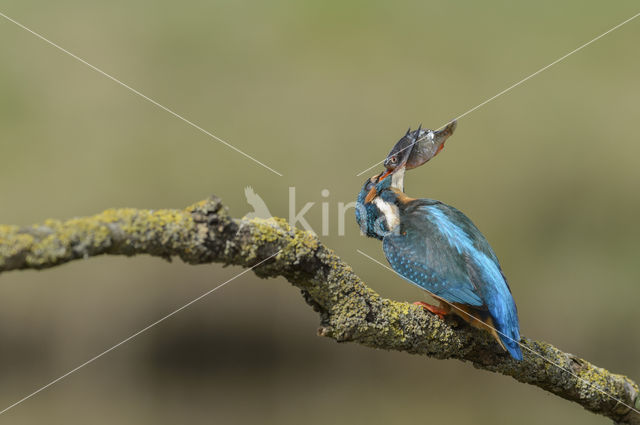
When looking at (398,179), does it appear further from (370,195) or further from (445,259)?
(445,259)

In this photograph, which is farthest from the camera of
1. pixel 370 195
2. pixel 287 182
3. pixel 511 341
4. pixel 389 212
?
pixel 287 182

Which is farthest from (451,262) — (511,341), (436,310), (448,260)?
(511,341)

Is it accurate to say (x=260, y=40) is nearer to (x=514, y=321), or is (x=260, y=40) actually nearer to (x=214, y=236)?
(x=514, y=321)

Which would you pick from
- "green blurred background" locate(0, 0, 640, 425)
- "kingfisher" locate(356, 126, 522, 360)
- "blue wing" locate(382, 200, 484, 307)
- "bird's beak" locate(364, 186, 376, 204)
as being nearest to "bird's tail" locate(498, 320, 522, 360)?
"kingfisher" locate(356, 126, 522, 360)

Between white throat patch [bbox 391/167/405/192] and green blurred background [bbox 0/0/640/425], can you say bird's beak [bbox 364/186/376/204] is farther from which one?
green blurred background [bbox 0/0/640/425]

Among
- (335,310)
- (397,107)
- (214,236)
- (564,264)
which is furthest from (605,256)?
(214,236)

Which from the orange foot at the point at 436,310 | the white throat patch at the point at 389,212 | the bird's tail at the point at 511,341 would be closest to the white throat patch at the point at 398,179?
the white throat patch at the point at 389,212
